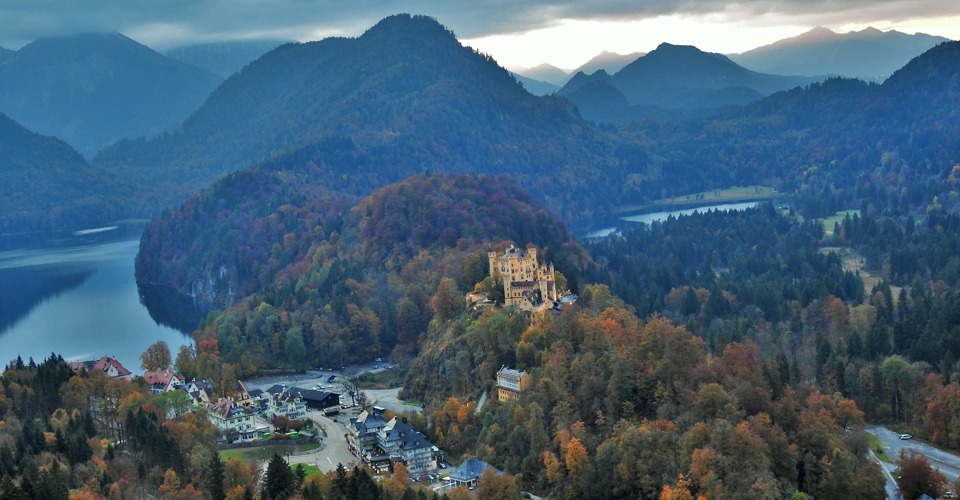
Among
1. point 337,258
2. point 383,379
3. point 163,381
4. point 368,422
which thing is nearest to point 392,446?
point 368,422

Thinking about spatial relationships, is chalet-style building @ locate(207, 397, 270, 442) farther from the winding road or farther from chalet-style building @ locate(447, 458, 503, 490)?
the winding road

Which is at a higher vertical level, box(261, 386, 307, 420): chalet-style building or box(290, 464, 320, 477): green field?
box(261, 386, 307, 420): chalet-style building

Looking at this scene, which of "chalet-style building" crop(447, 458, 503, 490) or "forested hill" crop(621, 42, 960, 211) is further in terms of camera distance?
"forested hill" crop(621, 42, 960, 211)

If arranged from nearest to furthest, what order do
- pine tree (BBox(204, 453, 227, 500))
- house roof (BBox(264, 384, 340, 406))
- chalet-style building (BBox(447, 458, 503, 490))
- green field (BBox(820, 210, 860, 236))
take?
pine tree (BBox(204, 453, 227, 500)) < chalet-style building (BBox(447, 458, 503, 490)) < house roof (BBox(264, 384, 340, 406)) < green field (BBox(820, 210, 860, 236))

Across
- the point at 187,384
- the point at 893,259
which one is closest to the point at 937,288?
the point at 893,259

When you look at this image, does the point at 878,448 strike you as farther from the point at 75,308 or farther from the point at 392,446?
the point at 75,308

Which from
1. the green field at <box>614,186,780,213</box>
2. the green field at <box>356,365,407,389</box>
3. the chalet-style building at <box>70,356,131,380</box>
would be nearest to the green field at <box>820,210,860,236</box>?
the green field at <box>614,186,780,213</box>
